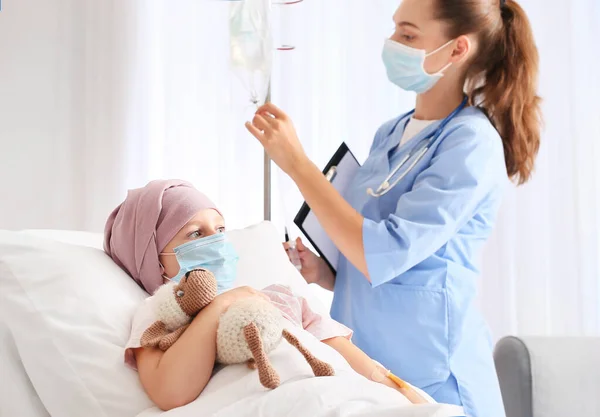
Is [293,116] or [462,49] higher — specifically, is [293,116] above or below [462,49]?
below

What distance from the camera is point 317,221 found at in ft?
6.21

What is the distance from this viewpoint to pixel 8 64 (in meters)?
2.20

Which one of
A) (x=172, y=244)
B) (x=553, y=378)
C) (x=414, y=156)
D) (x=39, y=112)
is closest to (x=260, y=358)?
(x=172, y=244)

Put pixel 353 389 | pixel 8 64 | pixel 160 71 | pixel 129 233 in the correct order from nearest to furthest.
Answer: pixel 353 389 < pixel 129 233 < pixel 8 64 < pixel 160 71

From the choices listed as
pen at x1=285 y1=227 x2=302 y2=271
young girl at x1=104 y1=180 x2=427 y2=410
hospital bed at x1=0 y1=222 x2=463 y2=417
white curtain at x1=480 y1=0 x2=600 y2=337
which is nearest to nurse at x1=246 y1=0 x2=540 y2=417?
pen at x1=285 y1=227 x2=302 y2=271

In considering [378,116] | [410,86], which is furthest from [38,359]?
[378,116]

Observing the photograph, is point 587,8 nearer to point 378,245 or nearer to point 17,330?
point 378,245

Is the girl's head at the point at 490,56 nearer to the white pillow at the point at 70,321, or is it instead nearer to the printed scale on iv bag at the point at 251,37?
the printed scale on iv bag at the point at 251,37

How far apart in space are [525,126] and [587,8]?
1.31 meters

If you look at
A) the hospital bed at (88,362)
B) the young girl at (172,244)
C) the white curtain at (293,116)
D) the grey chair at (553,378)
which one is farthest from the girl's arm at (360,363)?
the white curtain at (293,116)

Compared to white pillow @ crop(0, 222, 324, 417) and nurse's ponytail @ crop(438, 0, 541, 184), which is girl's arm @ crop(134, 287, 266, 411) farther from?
nurse's ponytail @ crop(438, 0, 541, 184)

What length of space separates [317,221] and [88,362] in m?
0.83

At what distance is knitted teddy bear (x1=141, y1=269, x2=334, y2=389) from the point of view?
1.12 meters

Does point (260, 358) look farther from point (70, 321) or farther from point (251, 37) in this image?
point (251, 37)
